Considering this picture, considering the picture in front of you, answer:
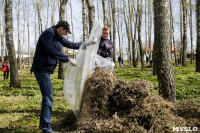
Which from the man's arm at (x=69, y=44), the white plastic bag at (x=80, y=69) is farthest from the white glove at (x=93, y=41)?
the man's arm at (x=69, y=44)

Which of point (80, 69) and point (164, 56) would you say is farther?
point (164, 56)

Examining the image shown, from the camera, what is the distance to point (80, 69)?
3846 mm

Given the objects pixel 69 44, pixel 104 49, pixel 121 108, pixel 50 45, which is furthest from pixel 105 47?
pixel 121 108

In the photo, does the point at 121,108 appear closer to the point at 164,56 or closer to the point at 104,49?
the point at 104,49

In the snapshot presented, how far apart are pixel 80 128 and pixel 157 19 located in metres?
3.34

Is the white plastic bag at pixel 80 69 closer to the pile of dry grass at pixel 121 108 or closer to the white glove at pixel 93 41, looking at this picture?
the white glove at pixel 93 41

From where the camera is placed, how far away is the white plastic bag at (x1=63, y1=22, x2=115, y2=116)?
377cm

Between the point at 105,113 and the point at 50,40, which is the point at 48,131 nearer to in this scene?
the point at 105,113

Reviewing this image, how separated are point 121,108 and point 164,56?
2.02 metres

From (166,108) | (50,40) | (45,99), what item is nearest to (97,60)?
(50,40)

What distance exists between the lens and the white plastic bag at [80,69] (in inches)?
149

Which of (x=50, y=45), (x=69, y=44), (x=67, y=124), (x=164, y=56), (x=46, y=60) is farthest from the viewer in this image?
(x=164, y=56)

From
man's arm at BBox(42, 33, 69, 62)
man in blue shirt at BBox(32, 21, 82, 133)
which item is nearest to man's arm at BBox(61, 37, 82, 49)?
man in blue shirt at BBox(32, 21, 82, 133)

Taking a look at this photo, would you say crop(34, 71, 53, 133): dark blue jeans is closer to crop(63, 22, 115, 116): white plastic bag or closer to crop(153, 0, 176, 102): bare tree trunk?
crop(63, 22, 115, 116): white plastic bag
